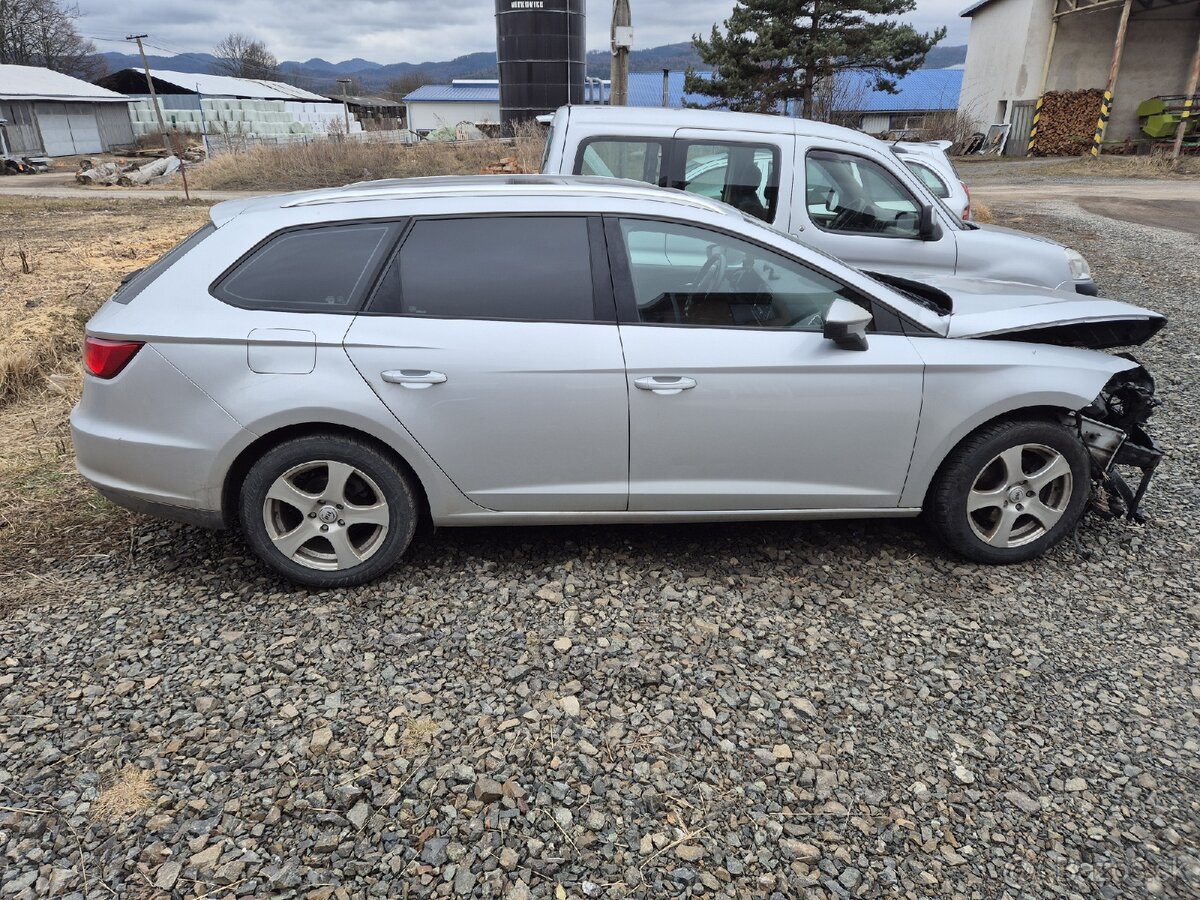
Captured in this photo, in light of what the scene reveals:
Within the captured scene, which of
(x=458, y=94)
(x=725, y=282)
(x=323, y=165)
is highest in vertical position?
(x=458, y=94)

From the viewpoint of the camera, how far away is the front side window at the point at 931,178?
9.31m

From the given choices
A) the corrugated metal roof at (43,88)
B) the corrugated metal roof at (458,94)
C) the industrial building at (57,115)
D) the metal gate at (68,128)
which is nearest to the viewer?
the industrial building at (57,115)

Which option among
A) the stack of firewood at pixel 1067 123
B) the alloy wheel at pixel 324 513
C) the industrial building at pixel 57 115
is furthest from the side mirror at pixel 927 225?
the industrial building at pixel 57 115

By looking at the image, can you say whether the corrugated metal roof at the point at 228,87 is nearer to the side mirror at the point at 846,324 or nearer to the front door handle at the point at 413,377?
the front door handle at the point at 413,377

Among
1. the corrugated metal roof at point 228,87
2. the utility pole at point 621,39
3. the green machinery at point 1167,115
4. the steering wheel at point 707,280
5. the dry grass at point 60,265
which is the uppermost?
the corrugated metal roof at point 228,87

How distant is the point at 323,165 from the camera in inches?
1026

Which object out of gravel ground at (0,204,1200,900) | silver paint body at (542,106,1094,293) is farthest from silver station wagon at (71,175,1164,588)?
silver paint body at (542,106,1094,293)

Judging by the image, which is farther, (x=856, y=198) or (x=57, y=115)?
(x=57, y=115)

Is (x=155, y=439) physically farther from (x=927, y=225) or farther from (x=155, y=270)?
(x=927, y=225)

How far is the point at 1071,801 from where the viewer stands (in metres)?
2.57

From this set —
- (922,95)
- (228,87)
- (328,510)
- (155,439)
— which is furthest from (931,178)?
(228,87)

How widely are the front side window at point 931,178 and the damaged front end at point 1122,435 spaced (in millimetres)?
5970

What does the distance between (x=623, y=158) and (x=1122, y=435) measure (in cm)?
385

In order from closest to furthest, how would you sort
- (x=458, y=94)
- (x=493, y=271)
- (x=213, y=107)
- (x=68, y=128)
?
(x=493, y=271)
(x=68, y=128)
(x=213, y=107)
(x=458, y=94)
